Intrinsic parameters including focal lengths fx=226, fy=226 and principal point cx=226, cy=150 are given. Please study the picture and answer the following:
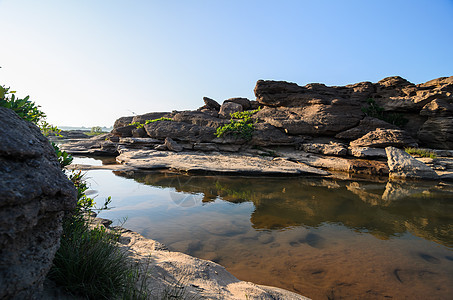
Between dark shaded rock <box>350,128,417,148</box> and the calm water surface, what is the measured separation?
236 inches

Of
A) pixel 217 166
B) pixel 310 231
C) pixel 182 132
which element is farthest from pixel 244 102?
pixel 310 231

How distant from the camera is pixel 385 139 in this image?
50.3ft

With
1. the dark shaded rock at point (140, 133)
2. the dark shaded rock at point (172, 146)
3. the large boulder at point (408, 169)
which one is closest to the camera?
the large boulder at point (408, 169)

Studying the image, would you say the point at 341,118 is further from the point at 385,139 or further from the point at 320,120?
the point at 385,139

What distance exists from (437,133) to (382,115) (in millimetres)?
3907

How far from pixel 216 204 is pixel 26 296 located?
5751 millimetres

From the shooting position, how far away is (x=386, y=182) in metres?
11.3

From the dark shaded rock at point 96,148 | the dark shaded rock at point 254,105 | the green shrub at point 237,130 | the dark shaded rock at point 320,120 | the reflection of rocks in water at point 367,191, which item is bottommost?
the reflection of rocks in water at point 367,191

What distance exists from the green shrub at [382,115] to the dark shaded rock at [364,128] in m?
1.87

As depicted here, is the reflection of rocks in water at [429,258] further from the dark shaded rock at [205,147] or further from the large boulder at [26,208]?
the dark shaded rock at [205,147]

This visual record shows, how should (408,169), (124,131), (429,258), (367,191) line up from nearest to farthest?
1. (429,258)
2. (367,191)
3. (408,169)
4. (124,131)

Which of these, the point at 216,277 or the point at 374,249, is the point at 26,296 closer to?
the point at 216,277

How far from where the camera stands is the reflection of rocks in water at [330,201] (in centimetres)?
559

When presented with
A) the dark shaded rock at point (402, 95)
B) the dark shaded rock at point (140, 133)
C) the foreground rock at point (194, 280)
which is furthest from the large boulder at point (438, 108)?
the dark shaded rock at point (140, 133)
